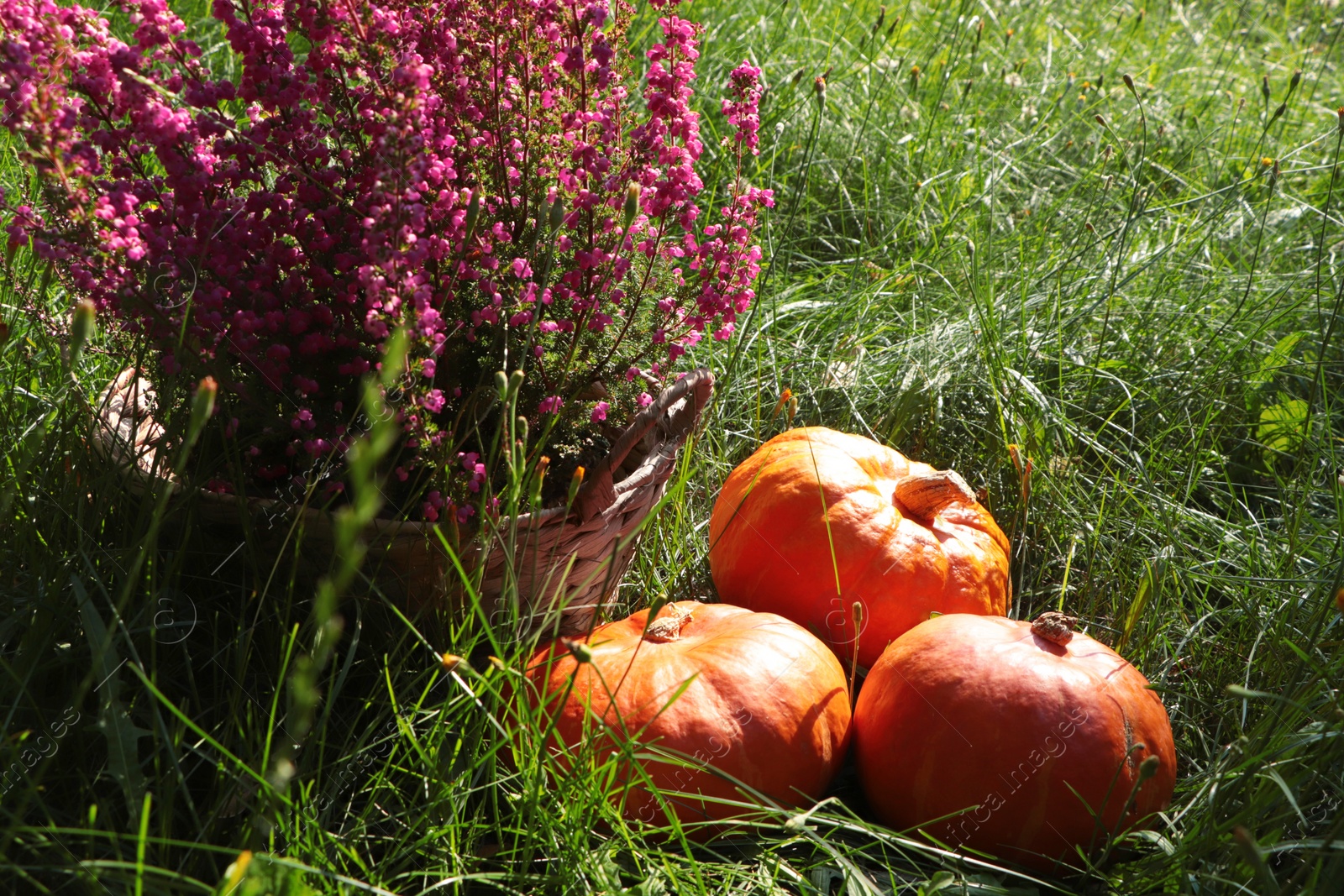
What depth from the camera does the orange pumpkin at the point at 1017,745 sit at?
4.77 ft

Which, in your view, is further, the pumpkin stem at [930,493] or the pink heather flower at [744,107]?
the pumpkin stem at [930,493]

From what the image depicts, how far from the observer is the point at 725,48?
3660mm

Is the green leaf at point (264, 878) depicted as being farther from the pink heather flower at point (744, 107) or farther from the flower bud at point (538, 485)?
the pink heather flower at point (744, 107)

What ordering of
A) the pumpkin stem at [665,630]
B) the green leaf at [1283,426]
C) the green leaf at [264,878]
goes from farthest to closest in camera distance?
the green leaf at [1283,426]
the pumpkin stem at [665,630]
the green leaf at [264,878]

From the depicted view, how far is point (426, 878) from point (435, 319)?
71 cm

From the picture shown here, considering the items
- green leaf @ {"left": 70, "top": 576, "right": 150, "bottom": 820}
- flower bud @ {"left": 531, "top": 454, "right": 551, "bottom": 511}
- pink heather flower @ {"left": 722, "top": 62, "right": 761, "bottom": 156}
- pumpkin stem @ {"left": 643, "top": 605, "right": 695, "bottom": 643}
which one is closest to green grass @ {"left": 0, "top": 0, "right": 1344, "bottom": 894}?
green leaf @ {"left": 70, "top": 576, "right": 150, "bottom": 820}

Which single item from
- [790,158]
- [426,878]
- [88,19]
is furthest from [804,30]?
[426,878]

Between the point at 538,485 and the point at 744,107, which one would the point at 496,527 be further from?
the point at 744,107

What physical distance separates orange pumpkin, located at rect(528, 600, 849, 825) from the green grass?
0.23 ft

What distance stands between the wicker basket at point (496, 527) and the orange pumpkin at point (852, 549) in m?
0.29

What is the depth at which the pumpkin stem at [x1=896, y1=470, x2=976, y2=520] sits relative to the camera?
6.23 feet

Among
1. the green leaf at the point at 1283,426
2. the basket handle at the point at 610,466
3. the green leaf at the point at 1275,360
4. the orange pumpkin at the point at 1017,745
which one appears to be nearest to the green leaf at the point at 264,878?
the basket handle at the point at 610,466

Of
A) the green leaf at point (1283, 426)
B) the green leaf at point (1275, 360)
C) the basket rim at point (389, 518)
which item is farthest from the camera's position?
the green leaf at point (1275, 360)

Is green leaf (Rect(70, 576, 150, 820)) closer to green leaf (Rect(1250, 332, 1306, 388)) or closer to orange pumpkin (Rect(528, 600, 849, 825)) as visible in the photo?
orange pumpkin (Rect(528, 600, 849, 825))
